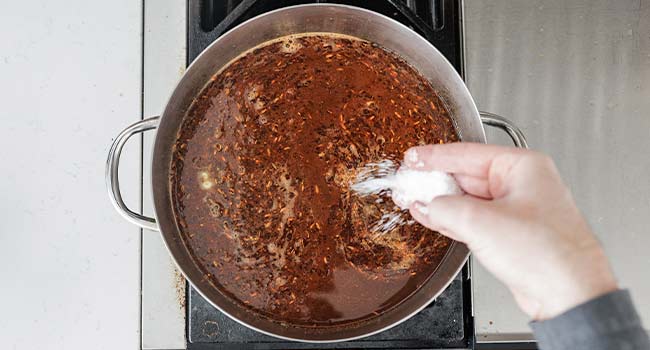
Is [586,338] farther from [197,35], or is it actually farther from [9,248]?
[9,248]

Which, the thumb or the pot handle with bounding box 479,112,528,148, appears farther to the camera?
the pot handle with bounding box 479,112,528,148

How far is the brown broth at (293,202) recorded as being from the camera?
95 centimetres

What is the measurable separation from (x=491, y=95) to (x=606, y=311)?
631mm

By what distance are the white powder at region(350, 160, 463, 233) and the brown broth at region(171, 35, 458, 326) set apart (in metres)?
0.01

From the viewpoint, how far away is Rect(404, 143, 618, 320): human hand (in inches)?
24.5

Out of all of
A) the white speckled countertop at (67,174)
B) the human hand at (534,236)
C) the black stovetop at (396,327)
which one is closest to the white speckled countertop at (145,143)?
the white speckled countertop at (67,174)

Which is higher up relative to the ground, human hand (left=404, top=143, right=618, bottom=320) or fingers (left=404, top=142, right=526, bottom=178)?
fingers (left=404, top=142, right=526, bottom=178)

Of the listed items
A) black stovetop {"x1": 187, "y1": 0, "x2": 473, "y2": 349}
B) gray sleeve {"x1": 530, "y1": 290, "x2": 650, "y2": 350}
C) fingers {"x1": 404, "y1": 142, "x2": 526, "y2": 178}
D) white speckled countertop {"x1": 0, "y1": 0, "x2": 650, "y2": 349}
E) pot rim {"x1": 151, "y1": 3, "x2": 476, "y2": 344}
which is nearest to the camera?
gray sleeve {"x1": 530, "y1": 290, "x2": 650, "y2": 350}

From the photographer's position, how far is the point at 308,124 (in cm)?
96

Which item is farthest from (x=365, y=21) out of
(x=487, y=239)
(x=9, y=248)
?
(x=9, y=248)

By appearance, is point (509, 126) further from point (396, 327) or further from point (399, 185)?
point (396, 327)

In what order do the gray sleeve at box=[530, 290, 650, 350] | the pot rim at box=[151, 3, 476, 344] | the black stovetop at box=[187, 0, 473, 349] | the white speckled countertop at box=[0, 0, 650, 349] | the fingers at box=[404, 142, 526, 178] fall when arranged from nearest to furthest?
the gray sleeve at box=[530, 290, 650, 350], the fingers at box=[404, 142, 526, 178], the pot rim at box=[151, 3, 476, 344], the black stovetop at box=[187, 0, 473, 349], the white speckled countertop at box=[0, 0, 650, 349]

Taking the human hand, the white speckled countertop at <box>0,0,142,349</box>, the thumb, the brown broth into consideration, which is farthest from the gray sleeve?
the white speckled countertop at <box>0,0,142,349</box>

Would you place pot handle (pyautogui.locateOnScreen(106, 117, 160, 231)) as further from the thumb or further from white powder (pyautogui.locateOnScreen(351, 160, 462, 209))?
the thumb
